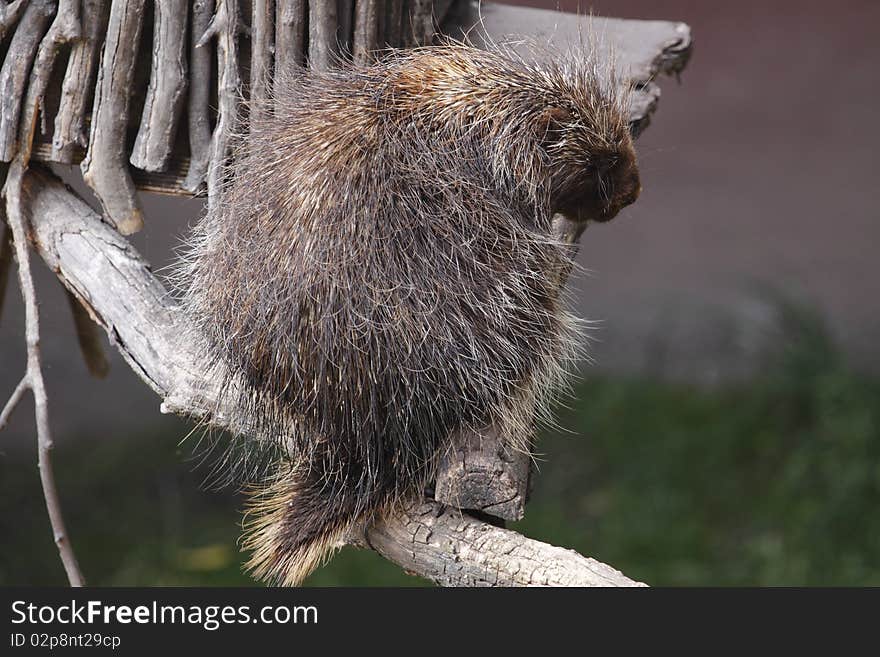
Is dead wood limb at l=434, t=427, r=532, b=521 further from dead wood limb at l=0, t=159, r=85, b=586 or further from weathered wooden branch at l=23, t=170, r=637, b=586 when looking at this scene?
dead wood limb at l=0, t=159, r=85, b=586

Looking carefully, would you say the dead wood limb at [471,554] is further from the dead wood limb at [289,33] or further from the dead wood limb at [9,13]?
the dead wood limb at [9,13]

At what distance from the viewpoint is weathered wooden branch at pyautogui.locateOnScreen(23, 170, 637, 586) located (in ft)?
3.62

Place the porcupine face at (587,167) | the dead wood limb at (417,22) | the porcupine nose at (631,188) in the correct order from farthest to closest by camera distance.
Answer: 1. the dead wood limb at (417,22)
2. the porcupine nose at (631,188)
3. the porcupine face at (587,167)

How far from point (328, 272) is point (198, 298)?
0.27m

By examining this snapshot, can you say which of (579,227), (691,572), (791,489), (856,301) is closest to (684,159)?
(856,301)

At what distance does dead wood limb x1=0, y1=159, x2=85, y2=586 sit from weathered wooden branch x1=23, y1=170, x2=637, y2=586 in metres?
0.05

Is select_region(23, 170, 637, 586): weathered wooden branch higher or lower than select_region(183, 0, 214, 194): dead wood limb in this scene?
lower

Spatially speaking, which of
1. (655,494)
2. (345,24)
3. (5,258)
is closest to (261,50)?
(345,24)

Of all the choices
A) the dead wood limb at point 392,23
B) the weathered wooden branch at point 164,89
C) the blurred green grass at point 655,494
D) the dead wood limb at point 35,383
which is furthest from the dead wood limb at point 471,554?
the blurred green grass at point 655,494

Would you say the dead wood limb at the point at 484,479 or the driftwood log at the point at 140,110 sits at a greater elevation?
the driftwood log at the point at 140,110

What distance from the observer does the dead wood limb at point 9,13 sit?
58.4 inches

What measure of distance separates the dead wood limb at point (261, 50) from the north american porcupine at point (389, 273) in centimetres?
11

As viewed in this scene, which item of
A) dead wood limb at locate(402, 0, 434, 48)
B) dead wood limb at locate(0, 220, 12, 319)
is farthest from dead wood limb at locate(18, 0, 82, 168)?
dead wood limb at locate(402, 0, 434, 48)

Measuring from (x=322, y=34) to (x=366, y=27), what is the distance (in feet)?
0.26
